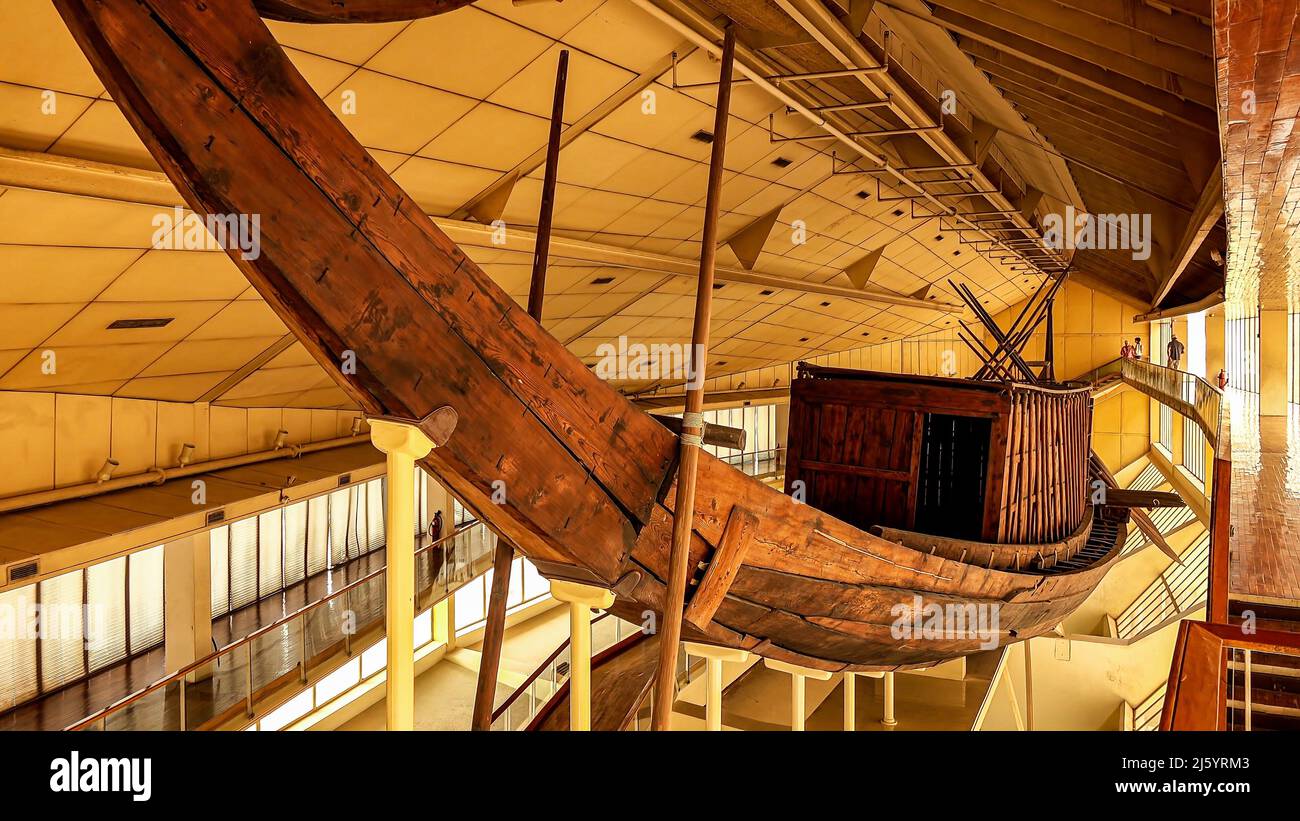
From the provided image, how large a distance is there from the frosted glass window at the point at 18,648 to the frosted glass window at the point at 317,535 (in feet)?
13.8

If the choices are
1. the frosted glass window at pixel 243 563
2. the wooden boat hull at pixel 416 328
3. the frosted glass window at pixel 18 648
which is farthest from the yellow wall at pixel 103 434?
the wooden boat hull at pixel 416 328

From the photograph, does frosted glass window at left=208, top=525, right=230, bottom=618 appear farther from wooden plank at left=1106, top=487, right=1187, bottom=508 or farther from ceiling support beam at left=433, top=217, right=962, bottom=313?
wooden plank at left=1106, top=487, right=1187, bottom=508

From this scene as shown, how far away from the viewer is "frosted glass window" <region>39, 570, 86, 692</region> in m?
8.05

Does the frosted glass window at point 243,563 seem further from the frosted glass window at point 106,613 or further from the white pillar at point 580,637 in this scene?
the white pillar at point 580,637

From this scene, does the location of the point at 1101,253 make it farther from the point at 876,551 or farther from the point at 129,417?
the point at 129,417

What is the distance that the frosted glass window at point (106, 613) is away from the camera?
8.55m

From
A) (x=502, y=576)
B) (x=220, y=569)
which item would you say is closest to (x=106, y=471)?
(x=220, y=569)

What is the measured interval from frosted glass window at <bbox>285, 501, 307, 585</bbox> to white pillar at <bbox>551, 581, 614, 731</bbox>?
973cm

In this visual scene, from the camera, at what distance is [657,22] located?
6.18 metres

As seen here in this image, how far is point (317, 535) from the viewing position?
40.7ft

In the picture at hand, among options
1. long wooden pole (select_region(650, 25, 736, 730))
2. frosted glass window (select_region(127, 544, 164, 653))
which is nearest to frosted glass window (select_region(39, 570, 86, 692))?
frosted glass window (select_region(127, 544, 164, 653))
